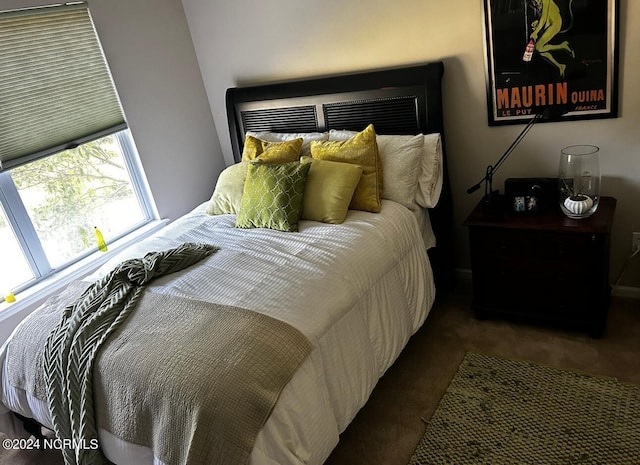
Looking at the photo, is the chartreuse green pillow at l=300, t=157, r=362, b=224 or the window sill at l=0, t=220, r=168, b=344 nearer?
the chartreuse green pillow at l=300, t=157, r=362, b=224

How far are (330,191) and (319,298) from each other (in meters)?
0.72

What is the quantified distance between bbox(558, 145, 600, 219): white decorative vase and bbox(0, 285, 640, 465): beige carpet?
62 centimetres

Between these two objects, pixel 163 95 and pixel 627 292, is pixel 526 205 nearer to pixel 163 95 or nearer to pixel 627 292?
pixel 627 292

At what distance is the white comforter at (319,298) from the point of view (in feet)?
5.70

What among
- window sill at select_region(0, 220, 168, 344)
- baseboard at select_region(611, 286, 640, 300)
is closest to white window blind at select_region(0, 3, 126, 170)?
window sill at select_region(0, 220, 168, 344)

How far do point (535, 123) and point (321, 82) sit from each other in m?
1.24

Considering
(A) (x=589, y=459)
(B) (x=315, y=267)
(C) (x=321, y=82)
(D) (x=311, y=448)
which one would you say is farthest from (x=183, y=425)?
(C) (x=321, y=82)

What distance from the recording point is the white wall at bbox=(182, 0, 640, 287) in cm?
244

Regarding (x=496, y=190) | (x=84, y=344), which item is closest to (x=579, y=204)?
(x=496, y=190)

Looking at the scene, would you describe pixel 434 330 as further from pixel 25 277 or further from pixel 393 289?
pixel 25 277

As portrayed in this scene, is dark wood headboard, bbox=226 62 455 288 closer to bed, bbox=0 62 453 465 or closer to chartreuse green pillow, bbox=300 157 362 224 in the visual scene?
bed, bbox=0 62 453 465

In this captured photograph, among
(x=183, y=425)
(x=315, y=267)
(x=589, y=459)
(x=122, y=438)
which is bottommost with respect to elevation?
(x=589, y=459)

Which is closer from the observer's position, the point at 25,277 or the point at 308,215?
the point at 308,215

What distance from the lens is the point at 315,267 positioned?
6.89ft
